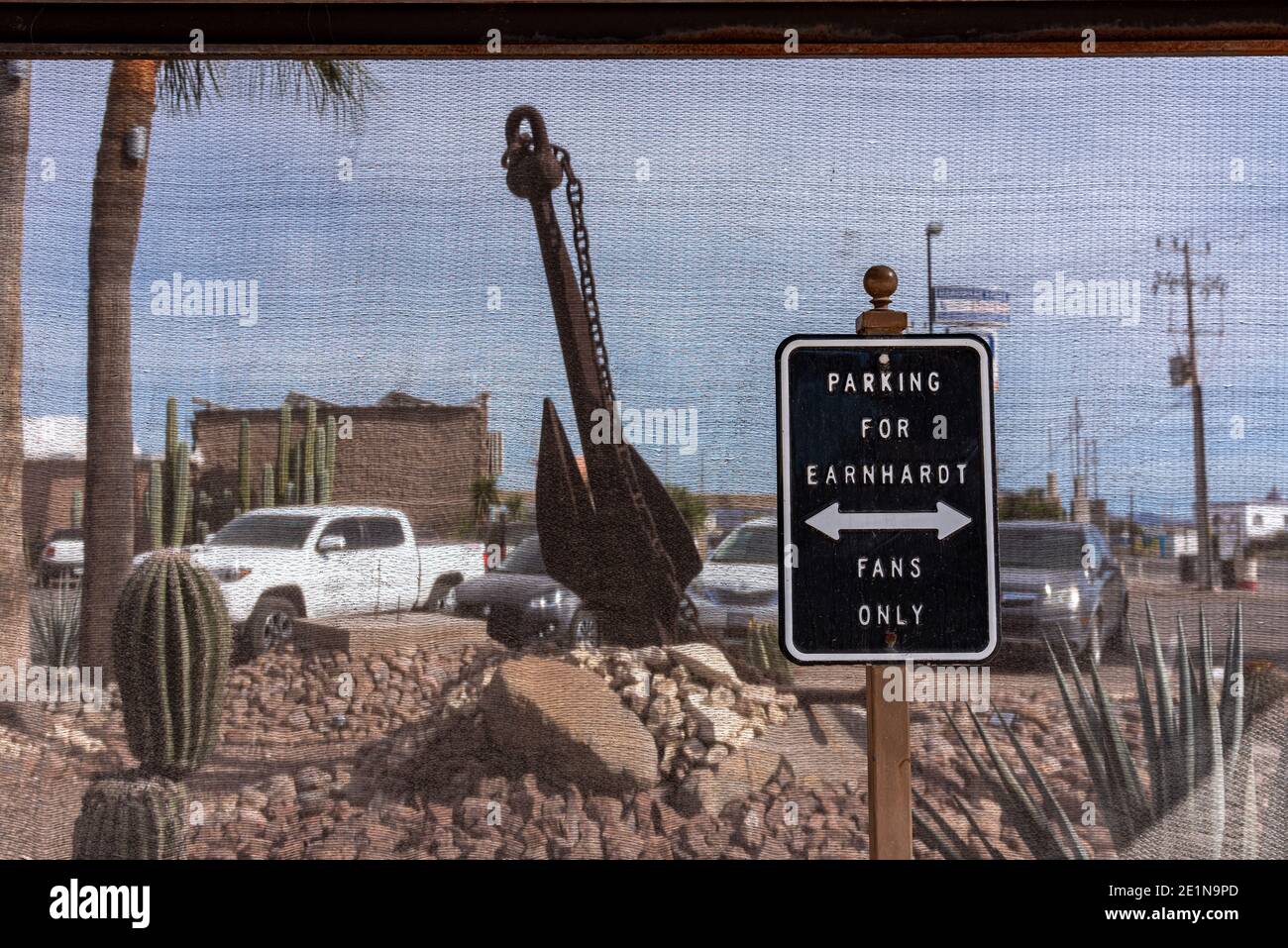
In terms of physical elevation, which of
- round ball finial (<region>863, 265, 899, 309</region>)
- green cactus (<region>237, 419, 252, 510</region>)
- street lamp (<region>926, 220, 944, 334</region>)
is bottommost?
green cactus (<region>237, 419, 252, 510</region>)

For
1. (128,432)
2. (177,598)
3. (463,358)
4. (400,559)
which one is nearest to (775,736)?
(400,559)

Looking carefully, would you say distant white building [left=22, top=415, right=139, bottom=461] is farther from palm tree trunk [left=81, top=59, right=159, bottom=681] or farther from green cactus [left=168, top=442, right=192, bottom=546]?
green cactus [left=168, top=442, right=192, bottom=546]

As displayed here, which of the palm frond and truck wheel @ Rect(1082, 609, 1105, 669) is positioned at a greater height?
the palm frond

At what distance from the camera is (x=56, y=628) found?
3.00 m

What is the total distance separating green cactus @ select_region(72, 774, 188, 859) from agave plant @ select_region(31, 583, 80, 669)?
1.26 ft

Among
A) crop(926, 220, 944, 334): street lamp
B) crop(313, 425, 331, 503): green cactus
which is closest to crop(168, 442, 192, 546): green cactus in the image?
crop(313, 425, 331, 503): green cactus

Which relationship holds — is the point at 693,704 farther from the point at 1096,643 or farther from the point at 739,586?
the point at 1096,643

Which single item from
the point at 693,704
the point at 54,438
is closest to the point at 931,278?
the point at 693,704

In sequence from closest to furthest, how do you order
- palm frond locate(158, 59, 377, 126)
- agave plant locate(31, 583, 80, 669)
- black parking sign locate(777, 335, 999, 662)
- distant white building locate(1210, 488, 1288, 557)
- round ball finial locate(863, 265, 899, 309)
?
black parking sign locate(777, 335, 999, 662) → round ball finial locate(863, 265, 899, 309) → distant white building locate(1210, 488, 1288, 557) → agave plant locate(31, 583, 80, 669) → palm frond locate(158, 59, 377, 126)

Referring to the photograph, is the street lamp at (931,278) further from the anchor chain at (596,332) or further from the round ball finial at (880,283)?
the anchor chain at (596,332)

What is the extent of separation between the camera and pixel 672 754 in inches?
121

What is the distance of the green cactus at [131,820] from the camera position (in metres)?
2.94

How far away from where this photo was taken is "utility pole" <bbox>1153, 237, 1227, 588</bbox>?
2.90 metres

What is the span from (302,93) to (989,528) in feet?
7.85
